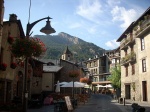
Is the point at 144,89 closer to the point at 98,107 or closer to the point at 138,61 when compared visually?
the point at 138,61

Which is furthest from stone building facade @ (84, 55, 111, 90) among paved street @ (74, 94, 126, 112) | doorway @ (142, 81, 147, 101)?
paved street @ (74, 94, 126, 112)

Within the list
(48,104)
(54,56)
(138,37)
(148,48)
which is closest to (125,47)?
(138,37)

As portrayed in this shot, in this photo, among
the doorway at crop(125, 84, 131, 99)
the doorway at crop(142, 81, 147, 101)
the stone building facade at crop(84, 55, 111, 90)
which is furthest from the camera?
the stone building facade at crop(84, 55, 111, 90)

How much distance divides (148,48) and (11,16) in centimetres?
1604

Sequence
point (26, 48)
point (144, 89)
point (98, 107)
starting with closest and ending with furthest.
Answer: point (26, 48)
point (98, 107)
point (144, 89)

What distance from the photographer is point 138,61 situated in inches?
1233

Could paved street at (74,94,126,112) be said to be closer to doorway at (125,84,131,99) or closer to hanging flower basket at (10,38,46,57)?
hanging flower basket at (10,38,46,57)

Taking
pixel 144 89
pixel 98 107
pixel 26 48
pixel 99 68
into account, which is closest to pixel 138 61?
pixel 144 89

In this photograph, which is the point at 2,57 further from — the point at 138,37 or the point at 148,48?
the point at 138,37

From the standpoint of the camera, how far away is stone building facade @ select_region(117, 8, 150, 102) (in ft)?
91.1

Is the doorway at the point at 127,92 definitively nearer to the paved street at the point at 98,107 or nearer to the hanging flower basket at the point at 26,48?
the paved street at the point at 98,107

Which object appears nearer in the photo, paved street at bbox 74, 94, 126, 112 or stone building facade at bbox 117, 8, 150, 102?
paved street at bbox 74, 94, 126, 112

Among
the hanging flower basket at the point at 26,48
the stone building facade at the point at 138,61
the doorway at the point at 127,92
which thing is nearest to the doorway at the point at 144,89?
the stone building facade at the point at 138,61

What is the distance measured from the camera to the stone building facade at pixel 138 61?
27.8 m
